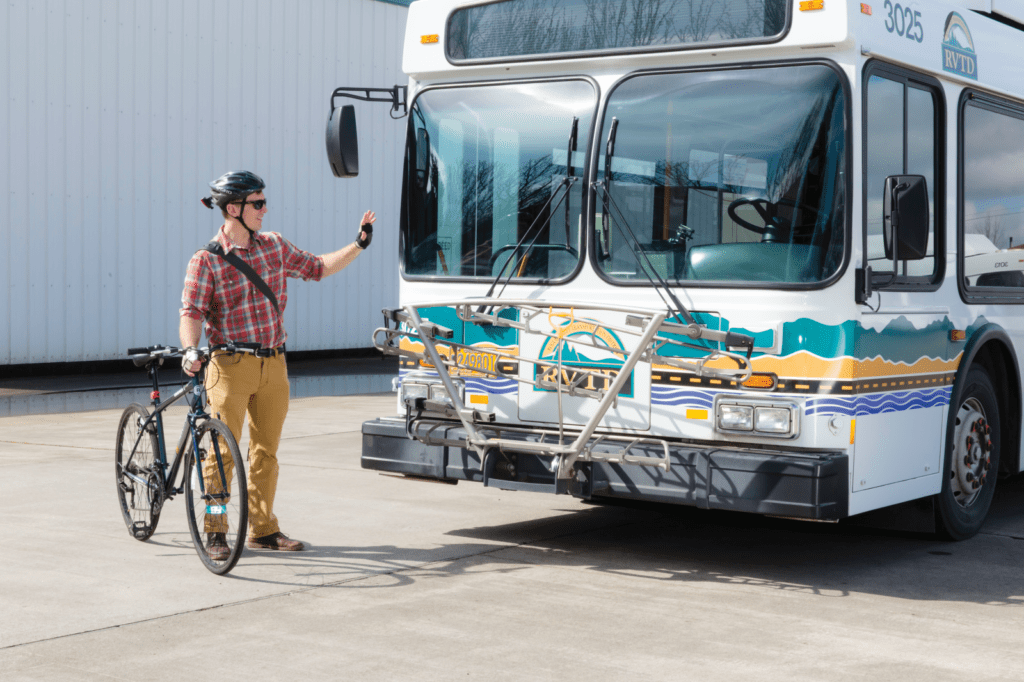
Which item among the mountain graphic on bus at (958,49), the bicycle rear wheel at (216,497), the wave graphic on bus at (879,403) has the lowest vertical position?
the bicycle rear wheel at (216,497)

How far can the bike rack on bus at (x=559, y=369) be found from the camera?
5910 millimetres

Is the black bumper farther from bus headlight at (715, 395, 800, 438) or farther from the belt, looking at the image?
the belt

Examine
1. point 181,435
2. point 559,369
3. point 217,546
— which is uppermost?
point 559,369

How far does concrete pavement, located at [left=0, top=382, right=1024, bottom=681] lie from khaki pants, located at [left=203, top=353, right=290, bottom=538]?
9.7 inches

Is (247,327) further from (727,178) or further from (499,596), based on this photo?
(727,178)

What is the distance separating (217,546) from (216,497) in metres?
0.24

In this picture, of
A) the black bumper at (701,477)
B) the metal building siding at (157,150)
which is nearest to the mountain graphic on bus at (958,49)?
the black bumper at (701,477)

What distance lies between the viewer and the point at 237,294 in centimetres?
648

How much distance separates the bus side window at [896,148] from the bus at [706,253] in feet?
0.05

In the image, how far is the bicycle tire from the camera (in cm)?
676

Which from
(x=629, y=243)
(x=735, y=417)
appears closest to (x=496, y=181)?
(x=629, y=243)

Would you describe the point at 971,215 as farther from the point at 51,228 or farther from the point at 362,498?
the point at 51,228

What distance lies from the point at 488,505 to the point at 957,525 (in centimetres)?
276

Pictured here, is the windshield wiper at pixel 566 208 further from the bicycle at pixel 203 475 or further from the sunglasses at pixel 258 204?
the bicycle at pixel 203 475
